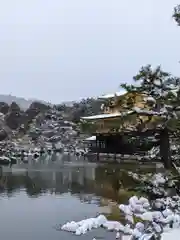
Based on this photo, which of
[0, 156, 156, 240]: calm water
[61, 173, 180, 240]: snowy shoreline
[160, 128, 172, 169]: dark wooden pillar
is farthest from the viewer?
[0, 156, 156, 240]: calm water

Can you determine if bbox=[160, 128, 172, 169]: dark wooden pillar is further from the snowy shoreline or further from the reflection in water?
the reflection in water

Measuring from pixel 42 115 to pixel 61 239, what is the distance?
50.2 meters

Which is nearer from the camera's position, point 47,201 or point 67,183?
point 47,201

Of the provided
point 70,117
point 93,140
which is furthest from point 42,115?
point 93,140

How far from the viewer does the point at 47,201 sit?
14.3m

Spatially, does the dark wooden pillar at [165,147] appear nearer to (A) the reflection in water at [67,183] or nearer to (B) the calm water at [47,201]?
(B) the calm water at [47,201]

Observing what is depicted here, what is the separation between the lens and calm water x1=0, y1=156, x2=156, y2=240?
32.8ft

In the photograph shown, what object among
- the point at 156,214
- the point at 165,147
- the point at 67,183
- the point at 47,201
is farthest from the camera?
the point at 67,183

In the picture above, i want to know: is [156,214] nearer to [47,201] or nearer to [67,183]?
[47,201]

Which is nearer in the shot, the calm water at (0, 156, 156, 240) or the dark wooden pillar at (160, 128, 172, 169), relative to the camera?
the dark wooden pillar at (160, 128, 172, 169)

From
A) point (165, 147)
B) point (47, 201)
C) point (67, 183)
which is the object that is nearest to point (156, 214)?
point (165, 147)

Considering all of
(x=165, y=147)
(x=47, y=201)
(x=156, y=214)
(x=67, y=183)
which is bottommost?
(x=47, y=201)

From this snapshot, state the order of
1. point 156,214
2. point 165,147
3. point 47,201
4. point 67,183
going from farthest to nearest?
point 67,183
point 47,201
point 156,214
point 165,147

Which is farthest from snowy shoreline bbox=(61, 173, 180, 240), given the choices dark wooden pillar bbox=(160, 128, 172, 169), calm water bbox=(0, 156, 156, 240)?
calm water bbox=(0, 156, 156, 240)
